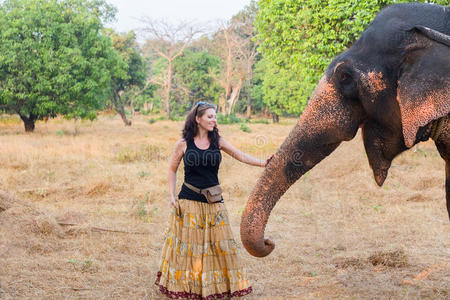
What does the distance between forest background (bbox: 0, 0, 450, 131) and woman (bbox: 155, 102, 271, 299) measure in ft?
21.5

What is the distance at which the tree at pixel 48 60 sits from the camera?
55.2 ft

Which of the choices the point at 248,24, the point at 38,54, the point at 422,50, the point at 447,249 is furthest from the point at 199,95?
the point at 422,50

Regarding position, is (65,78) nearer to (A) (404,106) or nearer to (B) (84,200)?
(B) (84,200)

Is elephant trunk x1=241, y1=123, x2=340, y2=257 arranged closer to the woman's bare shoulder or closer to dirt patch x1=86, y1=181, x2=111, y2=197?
the woman's bare shoulder

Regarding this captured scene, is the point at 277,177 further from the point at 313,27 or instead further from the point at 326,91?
the point at 313,27

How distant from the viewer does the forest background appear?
10.4 metres

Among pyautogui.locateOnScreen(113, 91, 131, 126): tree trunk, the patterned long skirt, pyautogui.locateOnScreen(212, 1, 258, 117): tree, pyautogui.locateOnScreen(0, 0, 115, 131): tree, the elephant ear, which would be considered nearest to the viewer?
the elephant ear

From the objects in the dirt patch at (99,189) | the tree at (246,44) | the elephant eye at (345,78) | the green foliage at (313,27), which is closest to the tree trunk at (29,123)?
the green foliage at (313,27)

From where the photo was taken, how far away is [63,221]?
6086mm

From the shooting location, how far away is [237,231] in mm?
6172

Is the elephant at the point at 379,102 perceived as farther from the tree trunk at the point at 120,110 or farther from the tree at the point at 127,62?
the tree at the point at 127,62

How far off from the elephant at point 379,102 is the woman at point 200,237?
4.06ft

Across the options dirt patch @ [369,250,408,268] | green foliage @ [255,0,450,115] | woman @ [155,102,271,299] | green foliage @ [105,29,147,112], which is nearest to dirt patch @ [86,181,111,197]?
woman @ [155,102,271,299]

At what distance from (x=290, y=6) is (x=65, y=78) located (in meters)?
10.0
